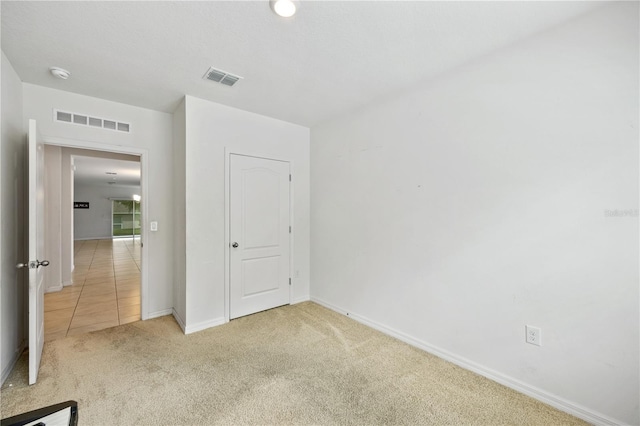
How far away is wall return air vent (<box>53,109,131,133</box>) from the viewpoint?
8.95 feet

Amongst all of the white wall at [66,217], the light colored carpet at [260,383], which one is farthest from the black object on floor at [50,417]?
the white wall at [66,217]

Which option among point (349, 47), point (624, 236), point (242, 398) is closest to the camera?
point (624, 236)

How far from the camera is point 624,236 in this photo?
159cm

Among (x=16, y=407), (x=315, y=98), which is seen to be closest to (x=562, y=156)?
(x=315, y=98)

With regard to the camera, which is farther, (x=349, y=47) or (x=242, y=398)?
(x=349, y=47)

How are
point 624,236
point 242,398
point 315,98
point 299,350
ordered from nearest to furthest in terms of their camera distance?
point 624,236, point 242,398, point 299,350, point 315,98

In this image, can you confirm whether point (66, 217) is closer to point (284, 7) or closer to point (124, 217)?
point (284, 7)

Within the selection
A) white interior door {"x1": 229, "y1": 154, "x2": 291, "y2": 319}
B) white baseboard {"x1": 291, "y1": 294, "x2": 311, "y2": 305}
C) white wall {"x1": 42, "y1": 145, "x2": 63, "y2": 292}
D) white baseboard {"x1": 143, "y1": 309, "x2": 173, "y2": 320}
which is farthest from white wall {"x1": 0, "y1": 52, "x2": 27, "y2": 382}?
white baseboard {"x1": 291, "y1": 294, "x2": 311, "y2": 305}

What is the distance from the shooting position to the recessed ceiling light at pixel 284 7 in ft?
5.17

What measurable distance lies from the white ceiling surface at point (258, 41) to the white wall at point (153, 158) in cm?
27

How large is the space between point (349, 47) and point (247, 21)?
0.75 meters

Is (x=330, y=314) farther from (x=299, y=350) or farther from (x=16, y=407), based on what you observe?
(x=16, y=407)

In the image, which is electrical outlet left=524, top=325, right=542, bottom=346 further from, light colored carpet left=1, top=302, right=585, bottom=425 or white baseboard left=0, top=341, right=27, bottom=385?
white baseboard left=0, top=341, right=27, bottom=385

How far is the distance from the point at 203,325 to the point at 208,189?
4.99 feet
